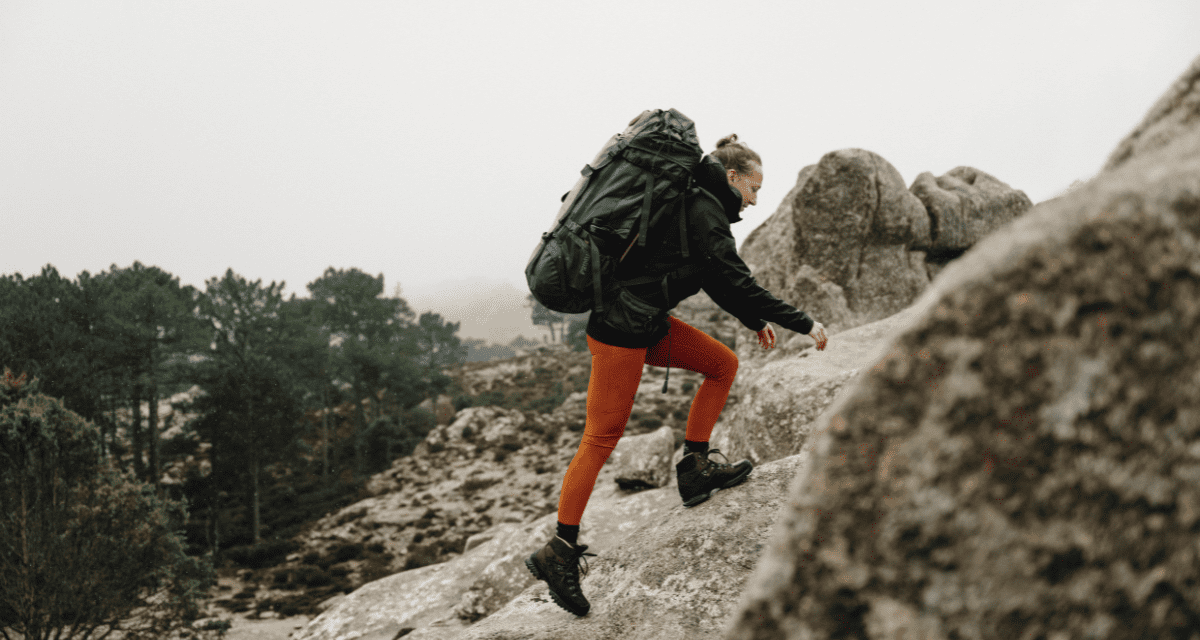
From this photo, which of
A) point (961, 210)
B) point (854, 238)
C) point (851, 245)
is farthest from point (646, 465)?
point (961, 210)

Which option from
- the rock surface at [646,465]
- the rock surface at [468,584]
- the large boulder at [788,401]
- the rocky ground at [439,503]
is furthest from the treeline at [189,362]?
the large boulder at [788,401]

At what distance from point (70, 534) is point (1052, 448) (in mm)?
15903

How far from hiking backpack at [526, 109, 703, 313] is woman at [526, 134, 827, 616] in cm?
8

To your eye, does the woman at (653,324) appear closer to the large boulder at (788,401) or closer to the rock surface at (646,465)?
the large boulder at (788,401)

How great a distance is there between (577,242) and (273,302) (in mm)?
31368

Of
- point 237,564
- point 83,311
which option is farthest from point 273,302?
point 237,564

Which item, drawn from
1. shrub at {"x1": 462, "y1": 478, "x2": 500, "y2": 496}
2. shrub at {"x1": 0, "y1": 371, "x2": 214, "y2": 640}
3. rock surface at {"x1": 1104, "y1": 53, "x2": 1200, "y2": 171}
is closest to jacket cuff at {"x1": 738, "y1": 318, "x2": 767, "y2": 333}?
rock surface at {"x1": 1104, "y1": 53, "x2": 1200, "y2": 171}

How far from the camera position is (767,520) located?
3.13 meters

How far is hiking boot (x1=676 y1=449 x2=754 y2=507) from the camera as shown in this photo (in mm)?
3434

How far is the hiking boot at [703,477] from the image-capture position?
3.43 meters

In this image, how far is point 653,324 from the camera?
8.71 ft

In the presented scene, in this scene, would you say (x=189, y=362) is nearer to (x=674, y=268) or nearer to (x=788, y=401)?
(x=788, y=401)

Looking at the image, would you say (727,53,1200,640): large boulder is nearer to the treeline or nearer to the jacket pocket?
the jacket pocket

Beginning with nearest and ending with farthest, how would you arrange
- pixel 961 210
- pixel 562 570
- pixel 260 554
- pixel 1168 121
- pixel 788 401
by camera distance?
pixel 1168 121 → pixel 562 570 → pixel 788 401 → pixel 961 210 → pixel 260 554
